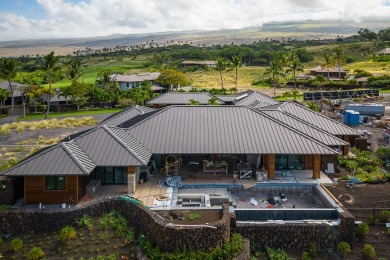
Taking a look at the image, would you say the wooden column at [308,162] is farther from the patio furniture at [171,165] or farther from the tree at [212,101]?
the tree at [212,101]

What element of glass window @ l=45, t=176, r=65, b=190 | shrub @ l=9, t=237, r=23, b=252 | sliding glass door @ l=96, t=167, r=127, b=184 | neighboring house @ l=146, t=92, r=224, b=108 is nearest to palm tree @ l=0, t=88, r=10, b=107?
neighboring house @ l=146, t=92, r=224, b=108

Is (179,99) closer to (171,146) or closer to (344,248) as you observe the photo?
Answer: (171,146)

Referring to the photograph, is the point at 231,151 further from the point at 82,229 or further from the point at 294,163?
the point at 82,229

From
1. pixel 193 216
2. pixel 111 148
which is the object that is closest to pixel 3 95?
pixel 111 148

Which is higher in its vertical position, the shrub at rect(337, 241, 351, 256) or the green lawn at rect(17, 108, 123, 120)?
the green lawn at rect(17, 108, 123, 120)

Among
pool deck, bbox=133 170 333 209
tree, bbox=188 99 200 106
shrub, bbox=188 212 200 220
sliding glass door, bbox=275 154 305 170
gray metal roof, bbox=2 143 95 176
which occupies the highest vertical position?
tree, bbox=188 99 200 106

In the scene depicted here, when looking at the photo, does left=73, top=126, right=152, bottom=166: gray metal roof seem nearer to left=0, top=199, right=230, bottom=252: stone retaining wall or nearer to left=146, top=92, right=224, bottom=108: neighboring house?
left=0, top=199, right=230, bottom=252: stone retaining wall
